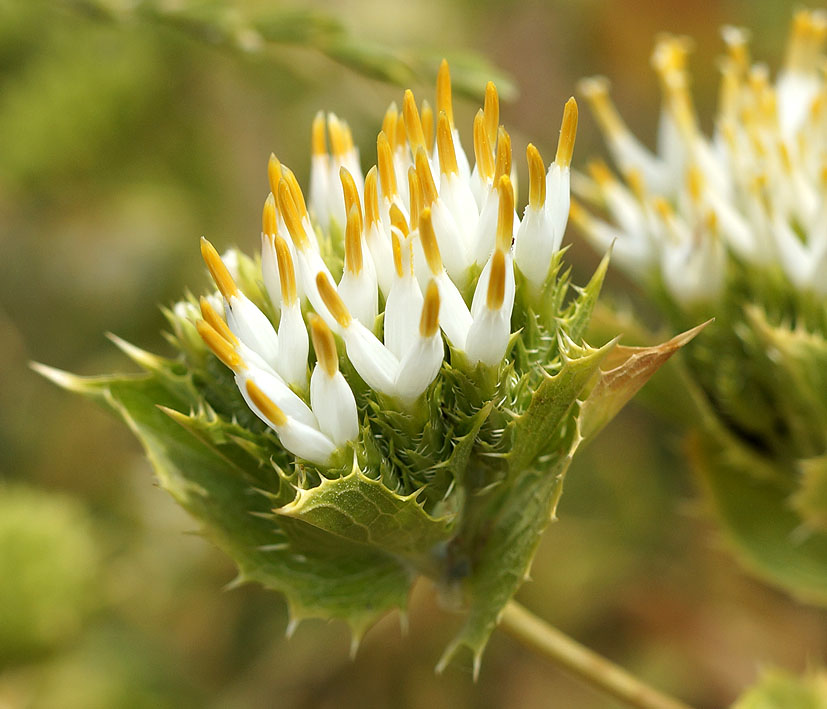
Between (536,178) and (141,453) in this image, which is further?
(141,453)

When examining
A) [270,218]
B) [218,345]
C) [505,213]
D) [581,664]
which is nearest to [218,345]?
[218,345]

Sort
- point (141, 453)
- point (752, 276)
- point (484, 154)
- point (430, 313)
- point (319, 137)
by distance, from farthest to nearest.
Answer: point (141, 453) → point (752, 276) → point (319, 137) → point (484, 154) → point (430, 313)

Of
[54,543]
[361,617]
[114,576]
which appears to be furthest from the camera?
[114,576]

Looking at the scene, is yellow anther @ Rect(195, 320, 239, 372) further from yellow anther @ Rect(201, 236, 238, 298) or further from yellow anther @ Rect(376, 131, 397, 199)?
yellow anther @ Rect(376, 131, 397, 199)

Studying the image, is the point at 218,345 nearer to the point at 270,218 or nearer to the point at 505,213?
the point at 270,218

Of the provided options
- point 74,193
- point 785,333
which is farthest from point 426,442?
point 74,193

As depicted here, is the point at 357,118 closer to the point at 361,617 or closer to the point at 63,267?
the point at 63,267

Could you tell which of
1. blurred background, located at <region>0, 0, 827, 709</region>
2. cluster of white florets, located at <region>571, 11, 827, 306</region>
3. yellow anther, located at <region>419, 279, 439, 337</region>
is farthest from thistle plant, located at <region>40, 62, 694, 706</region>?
blurred background, located at <region>0, 0, 827, 709</region>
